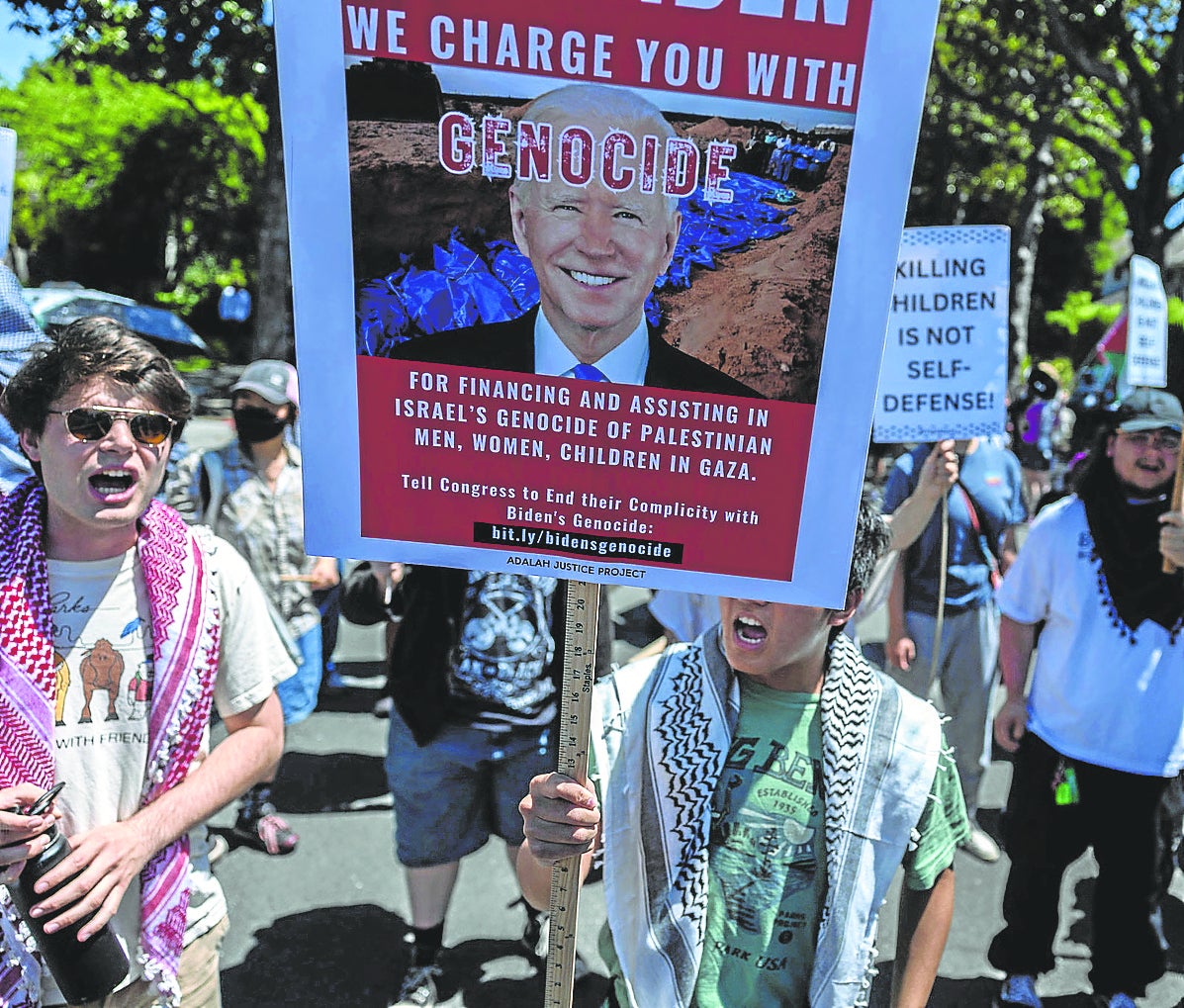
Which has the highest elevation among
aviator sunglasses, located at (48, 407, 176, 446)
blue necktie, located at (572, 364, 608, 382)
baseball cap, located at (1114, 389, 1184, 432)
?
blue necktie, located at (572, 364, 608, 382)

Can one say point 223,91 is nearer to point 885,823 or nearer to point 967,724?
point 967,724

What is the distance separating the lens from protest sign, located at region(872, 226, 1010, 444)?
12.0 feet

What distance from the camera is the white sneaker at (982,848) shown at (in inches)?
169

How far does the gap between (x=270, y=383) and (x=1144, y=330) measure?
339 cm

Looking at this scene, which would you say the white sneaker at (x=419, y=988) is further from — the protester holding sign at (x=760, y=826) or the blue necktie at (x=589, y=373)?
the blue necktie at (x=589, y=373)

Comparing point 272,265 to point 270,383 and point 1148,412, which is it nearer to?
point 270,383

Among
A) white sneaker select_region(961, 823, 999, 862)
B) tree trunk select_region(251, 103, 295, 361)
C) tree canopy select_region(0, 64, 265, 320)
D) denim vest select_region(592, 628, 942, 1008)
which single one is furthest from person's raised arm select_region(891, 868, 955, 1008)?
tree canopy select_region(0, 64, 265, 320)

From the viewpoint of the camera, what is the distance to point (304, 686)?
13.9 feet

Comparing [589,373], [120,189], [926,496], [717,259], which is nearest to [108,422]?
[589,373]

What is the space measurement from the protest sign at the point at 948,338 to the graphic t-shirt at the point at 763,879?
2.02 m

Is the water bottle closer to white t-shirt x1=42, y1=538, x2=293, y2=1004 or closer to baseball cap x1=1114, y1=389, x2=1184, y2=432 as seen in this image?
white t-shirt x1=42, y1=538, x2=293, y2=1004

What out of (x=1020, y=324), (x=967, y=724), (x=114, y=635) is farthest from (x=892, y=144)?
(x=1020, y=324)

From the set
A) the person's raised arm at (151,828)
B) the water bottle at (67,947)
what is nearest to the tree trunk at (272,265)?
the person's raised arm at (151,828)

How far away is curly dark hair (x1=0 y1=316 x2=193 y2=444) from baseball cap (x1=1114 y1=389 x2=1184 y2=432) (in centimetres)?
272
